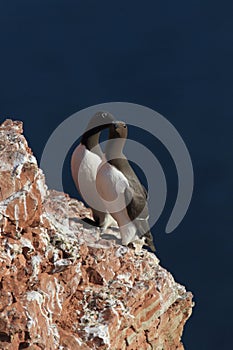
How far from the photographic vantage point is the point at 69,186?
4291 cm

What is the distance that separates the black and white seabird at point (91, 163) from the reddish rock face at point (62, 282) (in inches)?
68.3

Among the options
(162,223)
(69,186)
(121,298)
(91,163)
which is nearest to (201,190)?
(162,223)

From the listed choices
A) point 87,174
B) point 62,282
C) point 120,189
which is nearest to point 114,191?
point 120,189

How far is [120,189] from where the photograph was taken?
13.7 metres

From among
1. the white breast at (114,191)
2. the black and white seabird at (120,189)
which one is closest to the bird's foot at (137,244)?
the black and white seabird at (120,189)

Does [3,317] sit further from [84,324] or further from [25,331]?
[84,324]

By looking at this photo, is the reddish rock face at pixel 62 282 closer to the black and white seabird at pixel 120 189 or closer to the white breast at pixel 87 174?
the black and white seabird at pixel 120 189

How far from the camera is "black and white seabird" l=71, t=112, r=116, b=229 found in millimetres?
13953

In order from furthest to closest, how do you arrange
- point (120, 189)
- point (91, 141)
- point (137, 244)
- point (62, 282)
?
point (91, 141), point (120, 189), point (137, 244), point (62, 282)

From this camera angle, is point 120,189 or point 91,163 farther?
point 91,163

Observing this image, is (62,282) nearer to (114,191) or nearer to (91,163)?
(114,191)

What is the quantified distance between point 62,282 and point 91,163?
13.2 feet

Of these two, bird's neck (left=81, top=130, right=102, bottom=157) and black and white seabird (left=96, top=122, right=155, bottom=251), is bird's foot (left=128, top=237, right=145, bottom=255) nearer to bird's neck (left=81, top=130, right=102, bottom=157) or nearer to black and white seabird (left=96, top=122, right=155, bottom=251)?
black and white seabird (left=96, top=122, right=155, bottom=251)

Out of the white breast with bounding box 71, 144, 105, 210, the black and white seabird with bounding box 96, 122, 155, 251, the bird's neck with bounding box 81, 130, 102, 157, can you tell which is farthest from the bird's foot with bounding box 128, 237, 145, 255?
the bird's neck with bounding box 81, 130, 102, 157
